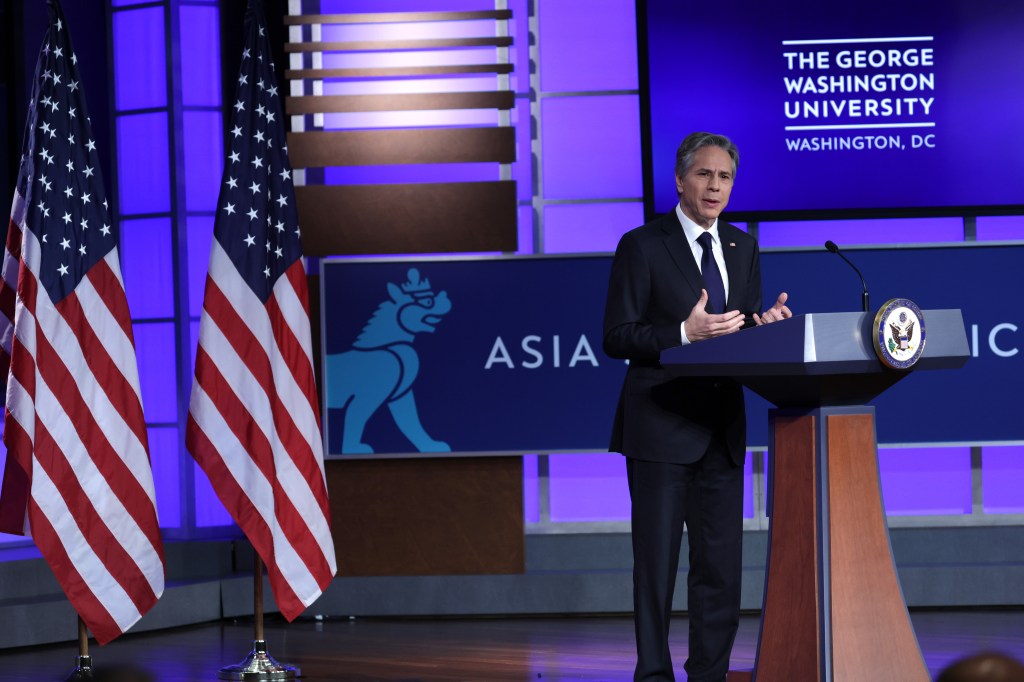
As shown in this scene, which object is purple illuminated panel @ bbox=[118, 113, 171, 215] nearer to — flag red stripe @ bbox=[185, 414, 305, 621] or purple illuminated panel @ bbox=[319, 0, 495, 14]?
purple illuminated panel @ bbox=[319, 0, 495, 14]

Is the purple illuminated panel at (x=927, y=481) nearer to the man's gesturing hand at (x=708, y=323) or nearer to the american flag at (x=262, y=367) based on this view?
the american flag at (x=262, y=367)

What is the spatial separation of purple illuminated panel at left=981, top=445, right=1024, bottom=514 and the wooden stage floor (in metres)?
0.68

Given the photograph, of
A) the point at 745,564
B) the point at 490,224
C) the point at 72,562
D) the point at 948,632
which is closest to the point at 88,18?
the point at 490,224

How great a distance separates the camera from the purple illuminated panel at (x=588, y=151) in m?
6.13

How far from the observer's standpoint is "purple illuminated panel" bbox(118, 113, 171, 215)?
6.46 metres

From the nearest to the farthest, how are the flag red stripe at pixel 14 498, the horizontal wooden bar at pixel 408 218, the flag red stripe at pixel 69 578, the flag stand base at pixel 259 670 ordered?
1. the flag red stripe at pixel 69 578
2. the flag red stripe at pixel 14 498
3. the flag stand base at pixel 259 670
4. the horizontal wooden bar at pixel 408 218

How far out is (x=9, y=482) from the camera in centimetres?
420

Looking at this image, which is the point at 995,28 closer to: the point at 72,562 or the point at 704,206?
the point at 704,206

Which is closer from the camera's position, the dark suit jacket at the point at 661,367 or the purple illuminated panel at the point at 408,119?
the dark suit jacket at the point at 661,367

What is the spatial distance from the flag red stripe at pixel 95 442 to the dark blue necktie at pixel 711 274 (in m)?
2.14

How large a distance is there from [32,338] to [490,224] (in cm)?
237

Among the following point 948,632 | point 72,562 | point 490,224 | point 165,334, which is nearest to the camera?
point 72,562

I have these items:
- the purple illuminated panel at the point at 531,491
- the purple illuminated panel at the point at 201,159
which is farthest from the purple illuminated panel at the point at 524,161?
the purple illuminated panel at the point at 201,159

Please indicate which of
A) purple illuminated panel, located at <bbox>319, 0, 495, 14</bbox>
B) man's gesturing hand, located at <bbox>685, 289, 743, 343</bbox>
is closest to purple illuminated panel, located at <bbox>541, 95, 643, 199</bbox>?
purple illuminated panel, located at <bbox>319, 0, 495, 14</bbox>
